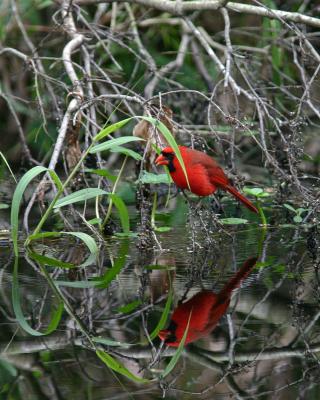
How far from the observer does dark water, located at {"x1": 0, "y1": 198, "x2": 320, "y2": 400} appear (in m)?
3.06

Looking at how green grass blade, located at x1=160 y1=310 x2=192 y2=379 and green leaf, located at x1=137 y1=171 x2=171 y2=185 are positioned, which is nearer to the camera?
green grass blade, located at x1=160 y1=310 x2=192 y2=379

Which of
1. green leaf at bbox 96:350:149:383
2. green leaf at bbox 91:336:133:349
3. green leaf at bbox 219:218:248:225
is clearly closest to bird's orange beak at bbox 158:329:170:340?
green leaf at bbox 91:336:133:349

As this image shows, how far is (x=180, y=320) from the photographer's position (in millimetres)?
3701

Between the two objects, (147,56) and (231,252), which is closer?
(231,252)

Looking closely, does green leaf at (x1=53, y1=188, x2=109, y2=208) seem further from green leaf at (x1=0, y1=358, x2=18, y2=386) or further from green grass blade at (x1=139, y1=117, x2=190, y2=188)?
green leaf at (x1=0, y1=358, x2=18, y2=386)

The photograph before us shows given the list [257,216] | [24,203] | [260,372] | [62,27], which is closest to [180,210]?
[257,216]

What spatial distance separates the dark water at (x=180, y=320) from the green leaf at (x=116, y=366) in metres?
0.02

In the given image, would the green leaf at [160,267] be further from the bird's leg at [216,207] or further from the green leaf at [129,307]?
the bird's leg at [216,207]

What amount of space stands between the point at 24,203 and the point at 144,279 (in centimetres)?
192

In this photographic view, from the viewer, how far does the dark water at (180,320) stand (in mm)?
3064

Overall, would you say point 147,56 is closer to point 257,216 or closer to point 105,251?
point 257,216

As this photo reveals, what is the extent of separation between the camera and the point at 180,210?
586 cm

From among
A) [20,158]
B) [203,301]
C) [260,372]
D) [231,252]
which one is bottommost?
[20,158]

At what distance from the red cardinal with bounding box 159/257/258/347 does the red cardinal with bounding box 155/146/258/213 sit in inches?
30.1
